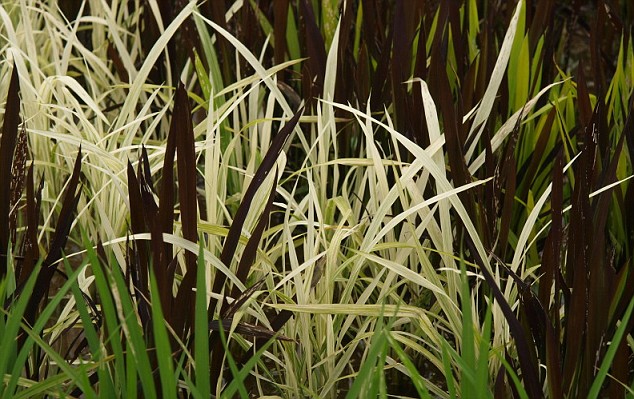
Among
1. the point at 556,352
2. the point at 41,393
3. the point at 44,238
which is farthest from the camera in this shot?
the point at 44,238

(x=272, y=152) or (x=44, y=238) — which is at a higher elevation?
(x=272, y=152)

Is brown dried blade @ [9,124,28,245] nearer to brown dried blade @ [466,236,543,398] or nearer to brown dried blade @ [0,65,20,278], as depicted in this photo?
brown dried blade @ [0,65,20,278]

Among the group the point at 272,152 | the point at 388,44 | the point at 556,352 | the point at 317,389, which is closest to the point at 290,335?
the point at 317,389

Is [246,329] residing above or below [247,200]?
below

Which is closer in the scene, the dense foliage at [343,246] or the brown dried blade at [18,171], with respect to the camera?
the dense foliage at [343,246]

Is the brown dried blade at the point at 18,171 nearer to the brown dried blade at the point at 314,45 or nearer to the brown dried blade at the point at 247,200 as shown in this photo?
the brown dried blade at the point at 247,200

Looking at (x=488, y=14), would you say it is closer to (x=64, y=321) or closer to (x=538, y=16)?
(x=538, y=16)

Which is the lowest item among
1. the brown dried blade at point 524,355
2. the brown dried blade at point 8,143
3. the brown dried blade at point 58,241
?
the brown dried blade at point 524,355

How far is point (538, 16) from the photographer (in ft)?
6.36

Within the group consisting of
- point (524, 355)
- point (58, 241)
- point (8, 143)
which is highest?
point (8, 143)

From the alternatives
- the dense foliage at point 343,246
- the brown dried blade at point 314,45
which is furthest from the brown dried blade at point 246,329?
the brown dried blade at point 314,45

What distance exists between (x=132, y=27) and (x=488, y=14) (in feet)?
3.31

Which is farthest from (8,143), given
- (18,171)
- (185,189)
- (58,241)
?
(185,189)

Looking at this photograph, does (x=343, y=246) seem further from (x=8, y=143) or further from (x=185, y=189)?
(x=8, y=143)
